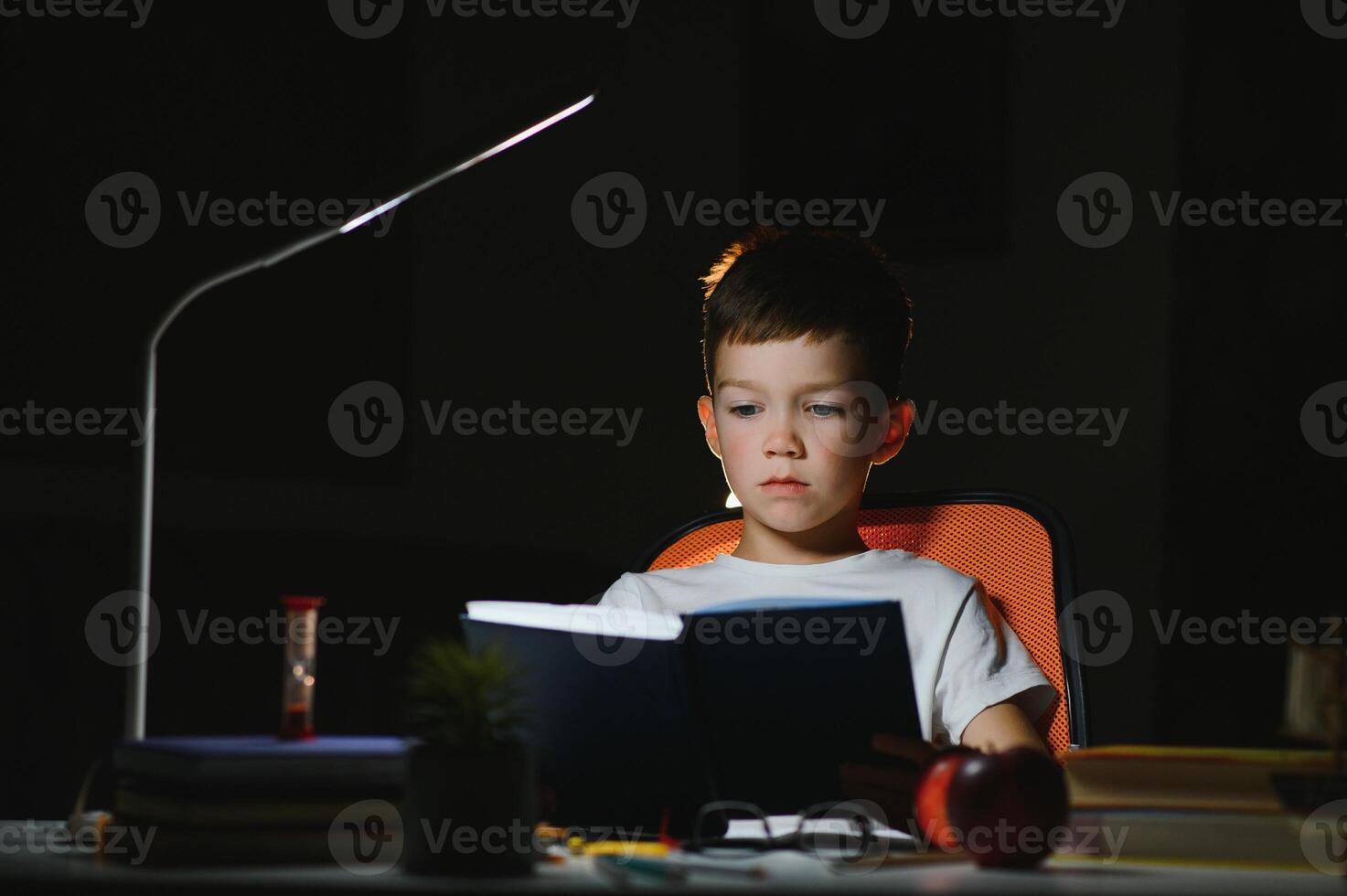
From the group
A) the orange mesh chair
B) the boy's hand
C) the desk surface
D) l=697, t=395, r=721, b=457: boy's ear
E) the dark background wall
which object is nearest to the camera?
the desk surface

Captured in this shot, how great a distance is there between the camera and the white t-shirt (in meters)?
1.42

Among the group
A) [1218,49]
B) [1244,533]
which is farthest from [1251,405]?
[1218,49]

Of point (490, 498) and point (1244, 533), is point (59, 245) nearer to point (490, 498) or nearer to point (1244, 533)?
point (490, 498)

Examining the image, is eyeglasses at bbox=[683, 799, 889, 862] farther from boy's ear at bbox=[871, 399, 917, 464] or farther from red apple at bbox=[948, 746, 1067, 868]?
boy's ear at bbox=[871, 399, 917, 464]

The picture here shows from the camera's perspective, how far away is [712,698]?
3.44 feet

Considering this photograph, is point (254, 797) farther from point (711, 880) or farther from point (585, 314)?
point (585, 314)

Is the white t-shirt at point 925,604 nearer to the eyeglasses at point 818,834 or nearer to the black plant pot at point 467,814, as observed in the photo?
the eyeglasses at point 818,834

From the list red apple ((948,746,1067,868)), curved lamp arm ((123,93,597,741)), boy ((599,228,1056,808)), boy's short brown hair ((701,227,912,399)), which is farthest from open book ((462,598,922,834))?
boy's short brown hair ((701,227,912,399))

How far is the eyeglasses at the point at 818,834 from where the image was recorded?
95cm

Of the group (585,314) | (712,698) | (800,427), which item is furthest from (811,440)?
(585,314)

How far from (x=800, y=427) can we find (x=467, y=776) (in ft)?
2.84

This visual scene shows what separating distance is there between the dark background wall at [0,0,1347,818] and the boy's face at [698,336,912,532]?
3.01ft

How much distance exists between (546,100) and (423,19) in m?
1.73

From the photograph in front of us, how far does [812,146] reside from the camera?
300cm
